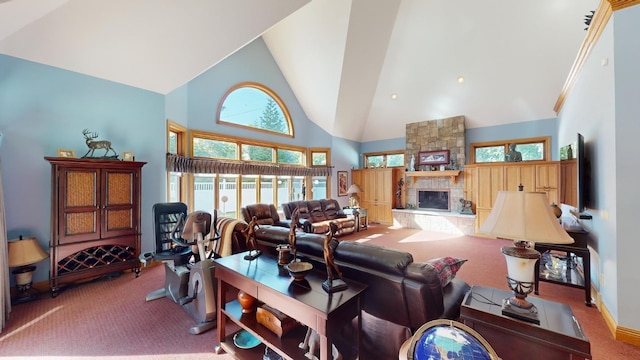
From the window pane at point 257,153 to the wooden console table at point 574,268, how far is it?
5838mm

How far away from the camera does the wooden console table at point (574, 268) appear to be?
9.32 ft

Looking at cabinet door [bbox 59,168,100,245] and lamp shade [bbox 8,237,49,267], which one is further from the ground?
cabinet door [bbox 59,168,100,245]

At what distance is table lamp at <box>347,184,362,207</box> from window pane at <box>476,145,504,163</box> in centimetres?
368

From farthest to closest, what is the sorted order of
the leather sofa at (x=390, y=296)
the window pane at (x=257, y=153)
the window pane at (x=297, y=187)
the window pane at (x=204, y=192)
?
the window pane at (x=297, y=187) → the window pane at (x=257, y=153) → the window pane at (x=204, y=192) → the leather sofa at (x=390, y=296)

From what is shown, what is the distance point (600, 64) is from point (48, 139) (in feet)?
22.8

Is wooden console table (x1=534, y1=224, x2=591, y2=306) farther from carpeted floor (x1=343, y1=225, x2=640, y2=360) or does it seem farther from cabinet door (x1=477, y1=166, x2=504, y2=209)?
cabinet door (x1=477, y1=166, x2=504, y2=209)

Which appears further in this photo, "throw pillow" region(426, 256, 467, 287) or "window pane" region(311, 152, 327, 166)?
"window pane" region(311, 152, 327, 166)

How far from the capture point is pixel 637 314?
7.13 feet

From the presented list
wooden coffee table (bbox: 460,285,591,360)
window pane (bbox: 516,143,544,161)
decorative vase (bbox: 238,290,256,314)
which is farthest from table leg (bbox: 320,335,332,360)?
window pane (bbox: 516,143,544,161)

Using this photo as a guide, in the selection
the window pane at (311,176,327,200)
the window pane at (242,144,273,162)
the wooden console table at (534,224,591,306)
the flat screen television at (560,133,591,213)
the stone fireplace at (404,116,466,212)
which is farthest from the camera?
the window pane at (311,176,327,200)

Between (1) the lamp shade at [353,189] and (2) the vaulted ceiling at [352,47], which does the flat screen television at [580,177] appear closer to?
(2) the vaulted ceiling at [352,47]

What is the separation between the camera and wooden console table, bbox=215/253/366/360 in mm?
1373

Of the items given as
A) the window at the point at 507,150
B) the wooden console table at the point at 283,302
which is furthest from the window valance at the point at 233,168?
the window at the point at 507,150

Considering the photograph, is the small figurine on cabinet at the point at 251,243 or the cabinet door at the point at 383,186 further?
the cabinet door at the point at 383,186
